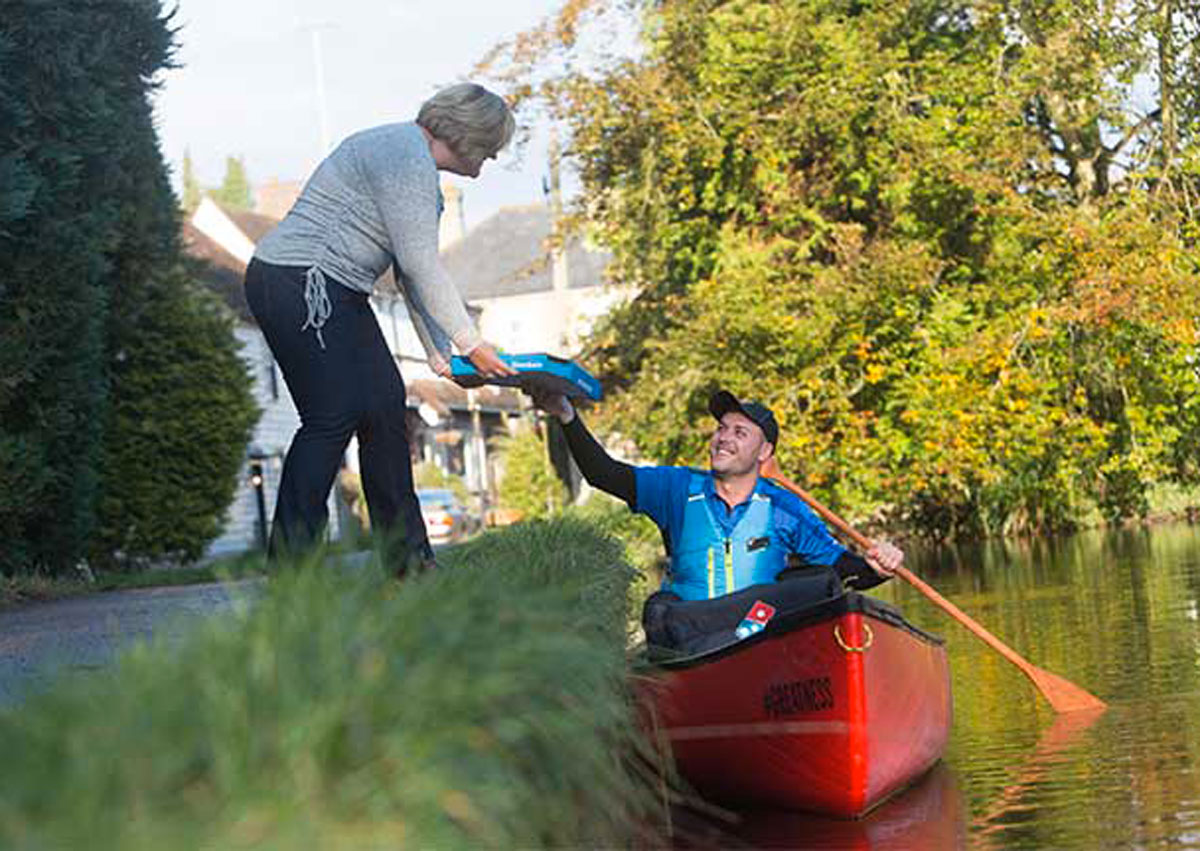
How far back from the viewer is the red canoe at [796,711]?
5996 mm

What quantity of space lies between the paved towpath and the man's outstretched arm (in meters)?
1.34

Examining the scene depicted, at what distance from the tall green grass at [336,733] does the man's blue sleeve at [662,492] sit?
10.0 feet

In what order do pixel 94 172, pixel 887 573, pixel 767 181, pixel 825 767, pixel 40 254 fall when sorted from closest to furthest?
pixel 825 767 < pixel 887 573 < pixel 40 254 < pixel 94 172 < pixel 767 181

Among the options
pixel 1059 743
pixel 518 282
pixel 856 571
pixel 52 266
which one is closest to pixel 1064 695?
pixel 1059 743

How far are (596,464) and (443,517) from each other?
25329mm

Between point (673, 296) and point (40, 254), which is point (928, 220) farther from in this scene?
point (40, 254)

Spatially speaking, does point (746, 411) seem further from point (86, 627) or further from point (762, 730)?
point (86, 627)

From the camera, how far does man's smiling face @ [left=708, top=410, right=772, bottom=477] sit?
22.8 ft

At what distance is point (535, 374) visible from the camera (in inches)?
229

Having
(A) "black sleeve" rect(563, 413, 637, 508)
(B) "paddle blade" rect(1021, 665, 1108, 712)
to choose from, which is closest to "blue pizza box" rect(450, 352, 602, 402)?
(A) "black sleeve" rect(563, 413, 637, 508)

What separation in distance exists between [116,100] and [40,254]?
2.58 meters

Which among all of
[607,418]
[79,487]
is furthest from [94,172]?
[607,418]

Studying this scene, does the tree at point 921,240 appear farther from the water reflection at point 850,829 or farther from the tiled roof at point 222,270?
the water reflection at point 850,829

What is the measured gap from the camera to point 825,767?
607 centimetres
